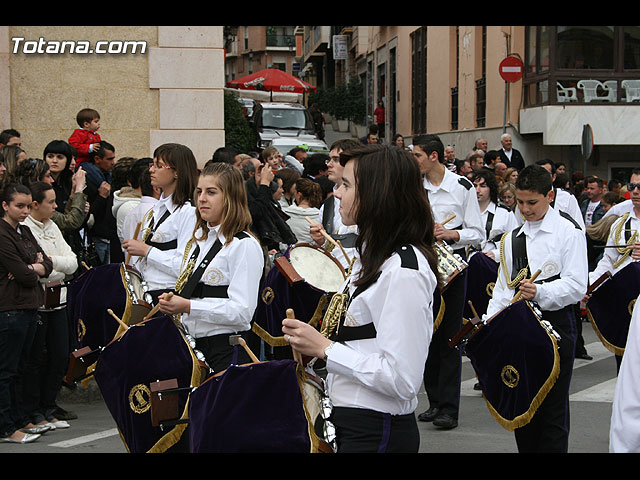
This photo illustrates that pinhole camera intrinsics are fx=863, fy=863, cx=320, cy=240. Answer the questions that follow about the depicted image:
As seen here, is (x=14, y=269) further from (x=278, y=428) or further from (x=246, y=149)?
(x=246, y=149)

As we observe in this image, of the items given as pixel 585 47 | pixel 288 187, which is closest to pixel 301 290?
pixel 288 187

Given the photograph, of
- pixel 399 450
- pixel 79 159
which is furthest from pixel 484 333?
pixel 79 159

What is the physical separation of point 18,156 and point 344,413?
5.63 metres

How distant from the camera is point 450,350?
7.08 metres

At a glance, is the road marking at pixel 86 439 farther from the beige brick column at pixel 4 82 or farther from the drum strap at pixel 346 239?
the beige brick column at pixel 4 82

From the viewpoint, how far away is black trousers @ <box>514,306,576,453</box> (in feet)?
17.0

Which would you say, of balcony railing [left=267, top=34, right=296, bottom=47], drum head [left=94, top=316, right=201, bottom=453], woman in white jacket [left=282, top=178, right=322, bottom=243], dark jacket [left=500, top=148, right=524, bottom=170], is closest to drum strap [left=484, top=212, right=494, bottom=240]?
woman in white jacket [left=282, top=178, right=322, bottom=243]

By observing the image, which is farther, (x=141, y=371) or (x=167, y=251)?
(x=167, y=251)

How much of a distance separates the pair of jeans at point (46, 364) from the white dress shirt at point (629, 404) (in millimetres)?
5374

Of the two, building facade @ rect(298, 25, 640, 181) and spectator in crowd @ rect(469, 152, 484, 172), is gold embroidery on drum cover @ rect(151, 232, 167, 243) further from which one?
building facade @ rect(298, 25, 640, 181)

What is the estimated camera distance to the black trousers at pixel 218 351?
4688 mm

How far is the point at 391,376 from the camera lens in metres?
2.91

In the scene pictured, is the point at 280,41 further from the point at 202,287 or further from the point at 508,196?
the point at 202,287

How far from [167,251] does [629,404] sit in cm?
388
